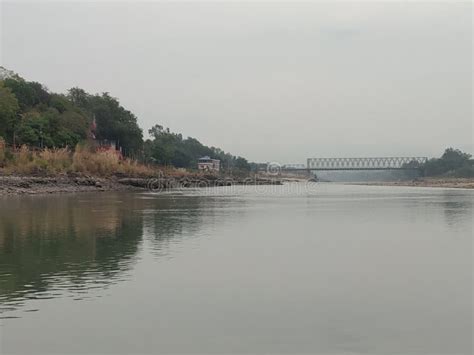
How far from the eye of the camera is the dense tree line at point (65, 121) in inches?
2798

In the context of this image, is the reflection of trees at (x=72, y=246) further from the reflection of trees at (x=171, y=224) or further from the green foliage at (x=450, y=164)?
the green foliage at (x=450, y=164)

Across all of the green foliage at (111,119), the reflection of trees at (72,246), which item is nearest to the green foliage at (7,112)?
the green foliage at (111,119)

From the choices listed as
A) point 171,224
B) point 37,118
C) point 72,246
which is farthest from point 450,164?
point 72,246

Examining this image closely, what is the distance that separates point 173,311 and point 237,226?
1465 centimetres

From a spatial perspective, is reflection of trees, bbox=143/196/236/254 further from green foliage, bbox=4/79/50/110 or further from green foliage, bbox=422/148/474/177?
green foliage, bbox=422/148/474/177

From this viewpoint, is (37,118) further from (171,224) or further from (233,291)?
(233,291)

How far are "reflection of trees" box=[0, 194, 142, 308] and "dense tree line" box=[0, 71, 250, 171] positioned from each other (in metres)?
47.4

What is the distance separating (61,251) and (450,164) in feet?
598

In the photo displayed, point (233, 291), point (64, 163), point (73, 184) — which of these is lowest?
point (233, 291)

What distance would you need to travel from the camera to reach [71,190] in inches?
2314

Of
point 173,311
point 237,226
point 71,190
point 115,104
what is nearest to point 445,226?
point 237,226

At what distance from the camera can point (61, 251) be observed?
1658 centimetres

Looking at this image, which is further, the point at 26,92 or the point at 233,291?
the point at 26,92

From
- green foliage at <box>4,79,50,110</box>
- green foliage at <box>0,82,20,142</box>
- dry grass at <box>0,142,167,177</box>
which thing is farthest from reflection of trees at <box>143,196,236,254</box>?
green foliage at <box>4,79,50,110</box>
